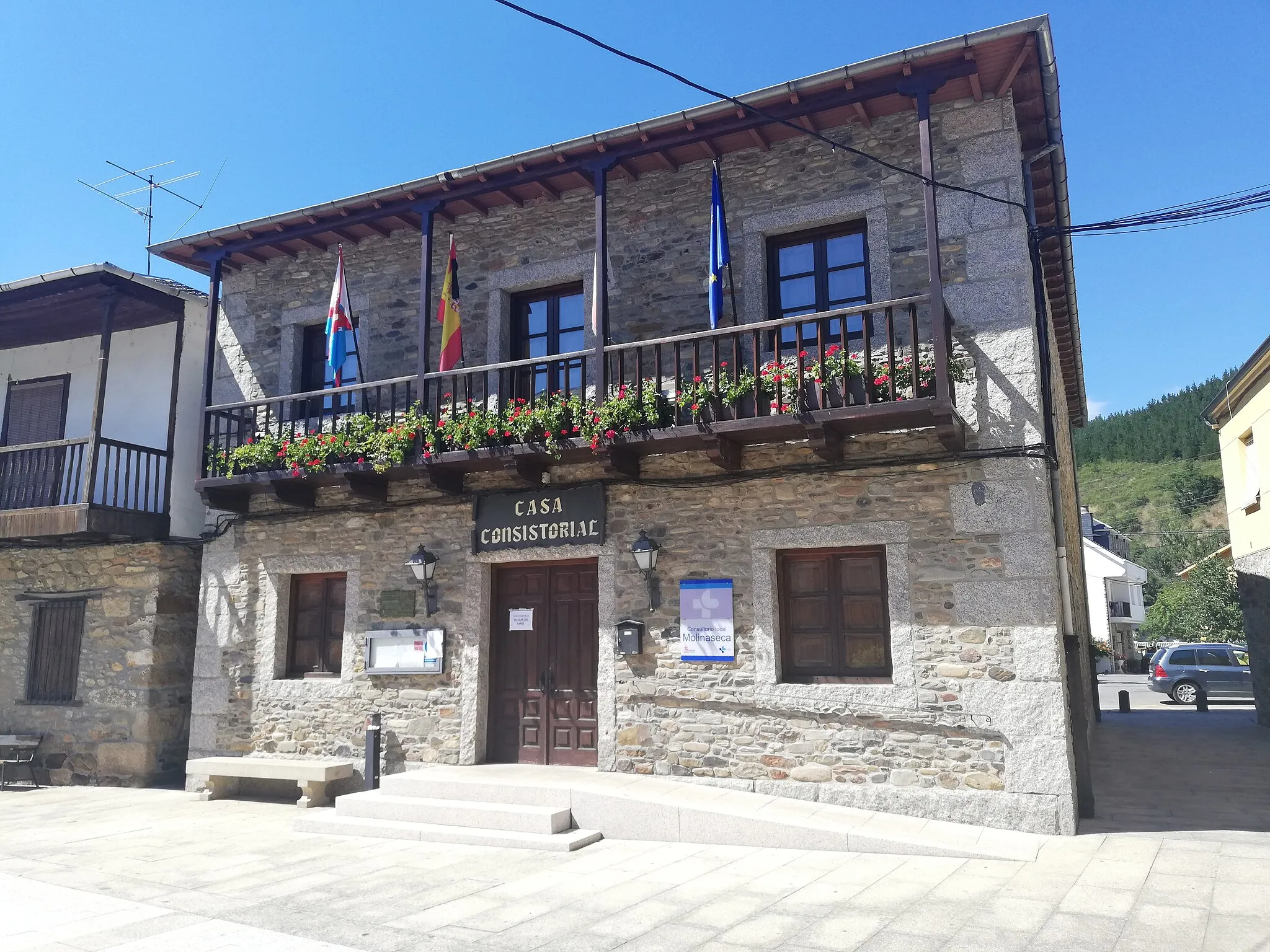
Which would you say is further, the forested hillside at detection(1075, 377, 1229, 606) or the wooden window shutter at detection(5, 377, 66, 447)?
the forested hillside at detection(1075, 377, 1229, 606)

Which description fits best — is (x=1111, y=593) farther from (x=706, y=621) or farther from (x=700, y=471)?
(x=706, y=621)

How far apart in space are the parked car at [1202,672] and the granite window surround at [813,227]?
15140mm

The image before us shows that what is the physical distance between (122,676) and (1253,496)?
15.7m

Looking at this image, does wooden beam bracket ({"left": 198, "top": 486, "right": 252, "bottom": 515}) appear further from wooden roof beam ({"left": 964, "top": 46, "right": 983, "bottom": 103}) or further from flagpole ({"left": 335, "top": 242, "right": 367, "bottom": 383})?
wooden roof beam ({"left": 964, "top": 46, "right": 983, "bottom": 103})

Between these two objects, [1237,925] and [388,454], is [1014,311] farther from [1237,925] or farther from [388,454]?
[388,454]

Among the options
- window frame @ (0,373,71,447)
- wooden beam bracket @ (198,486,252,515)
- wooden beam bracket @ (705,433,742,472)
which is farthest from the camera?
window frame @ (0,373,71,447)

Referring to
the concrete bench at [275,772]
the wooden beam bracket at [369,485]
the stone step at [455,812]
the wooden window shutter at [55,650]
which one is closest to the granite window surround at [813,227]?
the wooden beam bracket at [369,485]

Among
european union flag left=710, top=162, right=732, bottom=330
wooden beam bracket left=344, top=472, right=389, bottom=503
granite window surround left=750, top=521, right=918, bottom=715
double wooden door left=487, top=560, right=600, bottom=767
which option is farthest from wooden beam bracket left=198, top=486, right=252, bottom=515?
granite window surround left=750, top=521, right=918, bottom=715

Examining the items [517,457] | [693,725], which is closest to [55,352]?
[517,457]

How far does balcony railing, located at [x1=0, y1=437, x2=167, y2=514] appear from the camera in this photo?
10266 millimetres

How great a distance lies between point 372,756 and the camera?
842 cm

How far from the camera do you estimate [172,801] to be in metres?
9.12

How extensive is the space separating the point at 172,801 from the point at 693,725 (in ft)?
18.0

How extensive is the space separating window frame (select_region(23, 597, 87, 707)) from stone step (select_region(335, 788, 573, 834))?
5.04 meters
